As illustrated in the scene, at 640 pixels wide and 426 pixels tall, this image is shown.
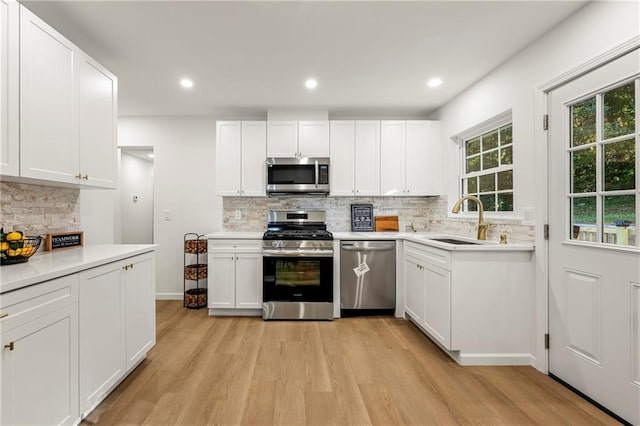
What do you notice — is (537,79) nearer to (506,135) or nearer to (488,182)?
(506,135)

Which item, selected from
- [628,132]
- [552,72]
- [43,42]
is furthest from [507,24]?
[43,42]

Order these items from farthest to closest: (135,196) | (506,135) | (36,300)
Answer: (135,196) → (506,135) → (36,300)

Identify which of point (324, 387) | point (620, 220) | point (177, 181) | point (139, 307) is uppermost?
point (177, 181)

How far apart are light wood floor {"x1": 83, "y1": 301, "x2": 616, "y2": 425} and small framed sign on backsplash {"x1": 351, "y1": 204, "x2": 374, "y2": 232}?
1466 mm

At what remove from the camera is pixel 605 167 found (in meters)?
1.71

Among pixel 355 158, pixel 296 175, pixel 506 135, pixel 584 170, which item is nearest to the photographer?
pixel 584 170

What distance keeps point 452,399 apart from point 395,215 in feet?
7.96

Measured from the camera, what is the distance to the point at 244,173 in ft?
11.6

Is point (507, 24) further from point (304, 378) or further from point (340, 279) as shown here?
point (304, 378)

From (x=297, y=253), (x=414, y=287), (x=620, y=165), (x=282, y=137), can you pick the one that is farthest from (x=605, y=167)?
(x=282, y=137)

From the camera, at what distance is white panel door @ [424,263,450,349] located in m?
2.26

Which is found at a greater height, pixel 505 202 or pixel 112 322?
pixel 505 202

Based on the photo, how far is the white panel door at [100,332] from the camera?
1.51m

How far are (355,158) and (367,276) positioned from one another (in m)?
1.47
